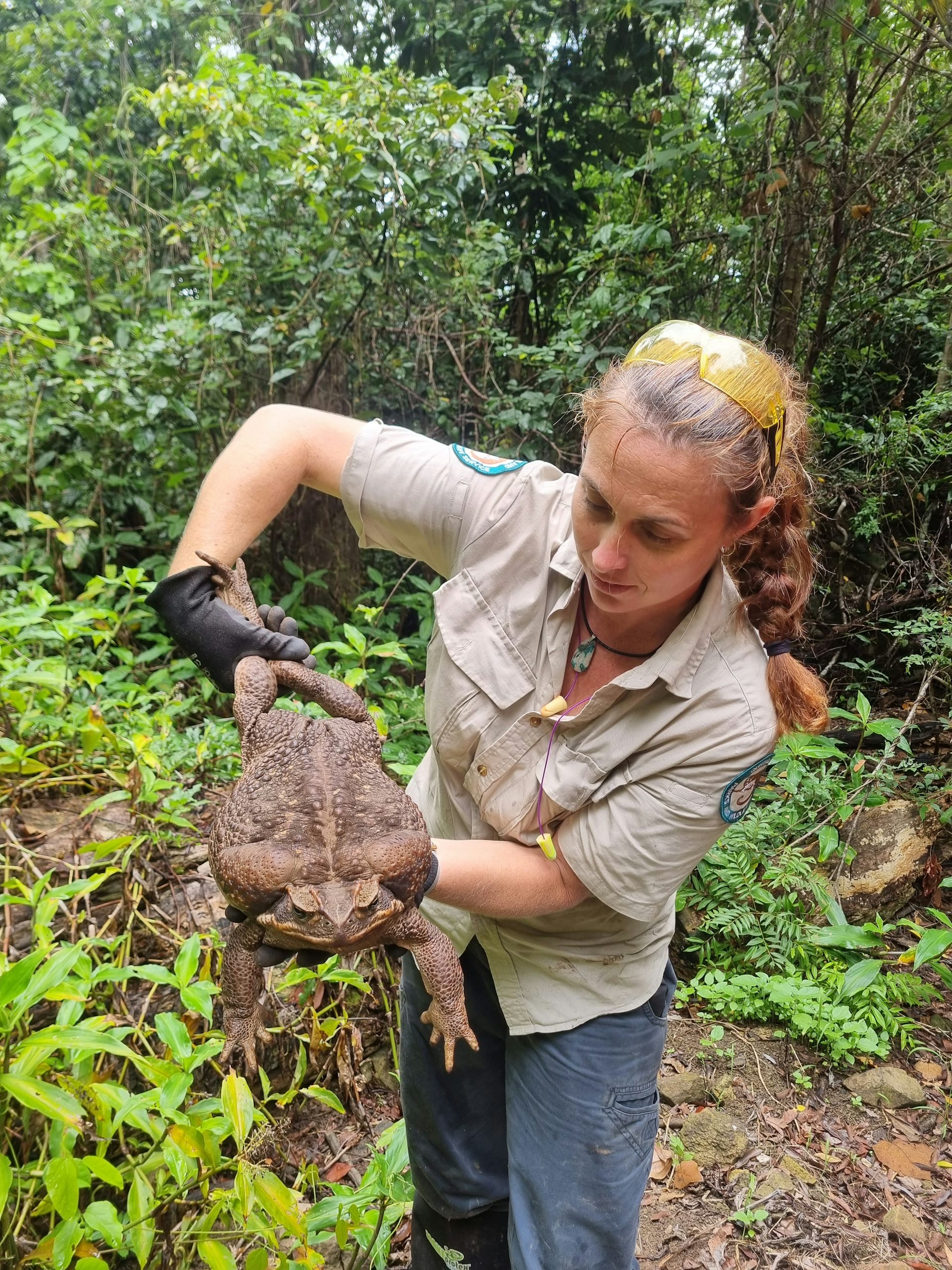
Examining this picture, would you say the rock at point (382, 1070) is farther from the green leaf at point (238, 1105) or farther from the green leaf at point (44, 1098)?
the green leaf at point (44, 1098)

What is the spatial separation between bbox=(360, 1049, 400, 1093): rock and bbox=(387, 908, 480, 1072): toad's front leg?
162 cm

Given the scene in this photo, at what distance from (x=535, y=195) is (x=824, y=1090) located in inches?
241

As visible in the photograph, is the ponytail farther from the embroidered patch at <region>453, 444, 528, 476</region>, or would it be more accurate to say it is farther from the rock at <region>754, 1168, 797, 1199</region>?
the rock at <region>754, 1168, 797, 1199</region>

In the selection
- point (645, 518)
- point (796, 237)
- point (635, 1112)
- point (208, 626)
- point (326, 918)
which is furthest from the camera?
point (796, 237)

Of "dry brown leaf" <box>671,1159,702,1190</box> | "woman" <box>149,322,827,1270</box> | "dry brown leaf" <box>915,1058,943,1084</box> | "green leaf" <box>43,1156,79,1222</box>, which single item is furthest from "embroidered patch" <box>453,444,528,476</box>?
"dry brown leaf" <box>915,1058,943,1084</box>

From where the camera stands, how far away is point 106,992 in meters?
2.93

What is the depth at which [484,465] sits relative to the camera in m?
2.10

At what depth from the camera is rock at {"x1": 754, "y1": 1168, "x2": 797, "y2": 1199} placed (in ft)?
10.4

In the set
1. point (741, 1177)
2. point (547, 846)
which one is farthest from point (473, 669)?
point (741, 1177)


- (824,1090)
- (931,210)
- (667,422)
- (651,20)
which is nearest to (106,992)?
(667,422)

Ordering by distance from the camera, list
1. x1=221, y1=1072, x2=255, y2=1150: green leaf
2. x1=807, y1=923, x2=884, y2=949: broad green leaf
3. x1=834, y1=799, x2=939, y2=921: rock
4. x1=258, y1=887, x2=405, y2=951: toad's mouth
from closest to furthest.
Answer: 1. x1=258, y1=887, x2=405, y2=951: toad's mouth
2. x1=221, y1=1072, x2=255, y2=1150: green leaf
3. x1=807, y1=923, x2=884, y2=949: broad green leaf
4. x1=834, y1=799, x2=939, y2=921: rock

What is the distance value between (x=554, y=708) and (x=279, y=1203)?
Result: 1391 millimetres

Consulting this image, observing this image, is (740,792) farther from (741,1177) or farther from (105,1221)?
(741,1177)

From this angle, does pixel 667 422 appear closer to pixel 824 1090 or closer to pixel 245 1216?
pixel 245 1216
